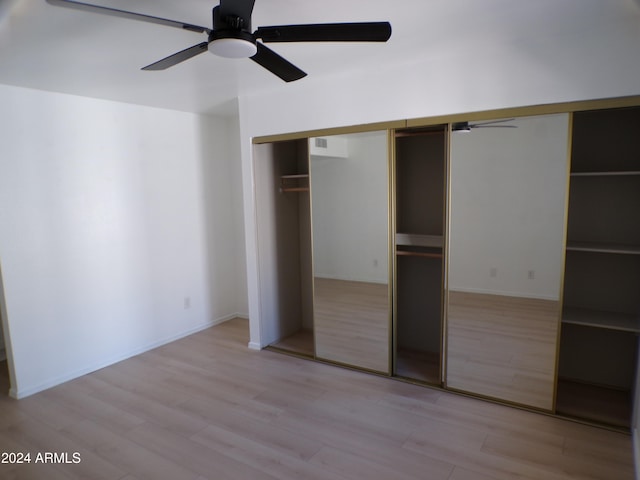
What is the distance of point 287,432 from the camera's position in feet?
8.70

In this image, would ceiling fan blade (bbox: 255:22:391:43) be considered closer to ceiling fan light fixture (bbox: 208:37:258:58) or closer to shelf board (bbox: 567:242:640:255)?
ceiling fan light fixture (bbox: 208:37:258:58)

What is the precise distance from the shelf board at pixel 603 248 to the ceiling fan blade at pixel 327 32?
1939 millimetres

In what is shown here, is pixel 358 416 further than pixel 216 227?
No

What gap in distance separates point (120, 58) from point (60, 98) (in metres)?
1.15

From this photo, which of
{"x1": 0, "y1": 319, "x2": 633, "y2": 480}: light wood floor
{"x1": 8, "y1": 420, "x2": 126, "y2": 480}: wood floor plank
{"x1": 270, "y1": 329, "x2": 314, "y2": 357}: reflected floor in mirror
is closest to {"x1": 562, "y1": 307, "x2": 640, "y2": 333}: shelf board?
{"x1": 0, "y1": 319, "x2": 633, "y2": 480}: light wood floor

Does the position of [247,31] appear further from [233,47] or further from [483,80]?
[483,80]

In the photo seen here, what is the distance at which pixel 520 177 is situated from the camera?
9.01ft

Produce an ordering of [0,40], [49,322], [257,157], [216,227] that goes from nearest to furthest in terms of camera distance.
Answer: [0,40]
[49,322]
[257,157]
[216,227]

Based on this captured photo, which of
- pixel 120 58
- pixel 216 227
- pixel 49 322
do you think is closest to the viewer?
pixel 120 58

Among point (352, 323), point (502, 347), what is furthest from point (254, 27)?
point (502, 347)

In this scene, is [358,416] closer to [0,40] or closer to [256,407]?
[256,407]

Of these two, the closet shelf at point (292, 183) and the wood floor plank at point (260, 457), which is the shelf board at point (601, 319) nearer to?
the wood floor plank at point (260, 457)

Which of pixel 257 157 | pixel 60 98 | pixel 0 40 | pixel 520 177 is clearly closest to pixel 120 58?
pixel 0 40

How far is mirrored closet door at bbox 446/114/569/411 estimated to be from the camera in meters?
2.64
